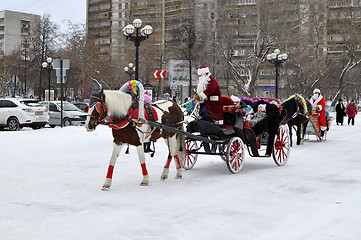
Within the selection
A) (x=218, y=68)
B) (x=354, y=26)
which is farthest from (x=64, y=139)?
(x=354, y=26)

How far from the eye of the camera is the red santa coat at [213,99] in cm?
934

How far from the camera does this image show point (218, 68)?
155ft

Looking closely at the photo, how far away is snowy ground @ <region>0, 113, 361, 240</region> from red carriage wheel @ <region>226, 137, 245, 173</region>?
0.20 metres

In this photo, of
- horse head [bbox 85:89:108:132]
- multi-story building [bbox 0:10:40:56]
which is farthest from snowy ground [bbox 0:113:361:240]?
multi-story building [bbox 0:10:40:56]

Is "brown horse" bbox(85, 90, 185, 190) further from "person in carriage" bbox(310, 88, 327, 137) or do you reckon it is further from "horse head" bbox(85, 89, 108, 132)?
"person in carriage" bbox(310, 88, 327, 137)

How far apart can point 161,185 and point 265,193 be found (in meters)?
1.90

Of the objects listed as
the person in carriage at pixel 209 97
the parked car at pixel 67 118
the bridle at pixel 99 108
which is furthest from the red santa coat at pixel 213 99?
the parked car at pixel 67 118

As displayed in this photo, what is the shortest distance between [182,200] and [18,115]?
16.4 metres

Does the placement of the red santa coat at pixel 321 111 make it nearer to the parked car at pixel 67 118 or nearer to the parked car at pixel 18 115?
the parked car at pixel 18 115

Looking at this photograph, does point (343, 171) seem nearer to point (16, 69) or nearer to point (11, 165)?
point (11, 165)

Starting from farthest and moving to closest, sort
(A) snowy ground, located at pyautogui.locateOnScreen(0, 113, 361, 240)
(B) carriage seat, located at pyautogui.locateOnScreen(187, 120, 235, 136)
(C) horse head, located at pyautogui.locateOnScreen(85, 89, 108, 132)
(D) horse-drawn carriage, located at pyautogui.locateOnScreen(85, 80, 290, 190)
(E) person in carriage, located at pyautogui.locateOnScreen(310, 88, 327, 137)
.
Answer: (E) person in carriage, located at pyautogui.locateOnScreen(310, 88, 327, 137) → (B) carriage seat, located at pyautogui.locateOnScreen(187, 120, 235, 136) → (D) horse-drawn carriage, located at pyautogui.locateOnScreen(85, 80, 290, 190) → (C) horse head, located at pyautogui.locateOnScreen(85, 89, 108, 132) → (A) snowy ground, located at pyautogui.locateOnScreen(0, 113, 361, 240)

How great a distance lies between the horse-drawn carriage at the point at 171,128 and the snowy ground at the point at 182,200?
43cm

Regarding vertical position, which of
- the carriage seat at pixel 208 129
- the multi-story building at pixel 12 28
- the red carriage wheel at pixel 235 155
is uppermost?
the multi-story building at pixel 12 28

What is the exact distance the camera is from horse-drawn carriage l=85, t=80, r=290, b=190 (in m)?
7.66
